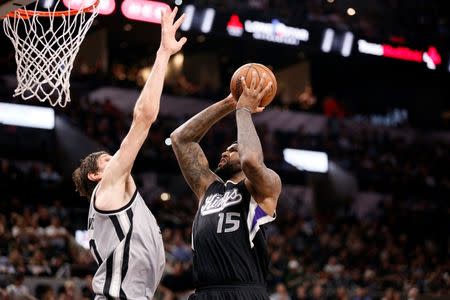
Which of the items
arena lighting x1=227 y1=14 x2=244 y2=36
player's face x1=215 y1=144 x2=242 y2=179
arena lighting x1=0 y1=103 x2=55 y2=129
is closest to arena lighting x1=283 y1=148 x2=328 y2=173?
arena lighting x1=227 y1=14 x2=244 y2=36

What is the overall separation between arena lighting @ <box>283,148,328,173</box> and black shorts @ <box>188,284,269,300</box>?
16.4 meters

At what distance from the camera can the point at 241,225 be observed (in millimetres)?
4637

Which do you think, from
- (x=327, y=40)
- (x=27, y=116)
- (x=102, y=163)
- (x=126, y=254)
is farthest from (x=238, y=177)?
(x=327, y=40)

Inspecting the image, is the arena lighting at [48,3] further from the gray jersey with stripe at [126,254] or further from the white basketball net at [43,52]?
the gray jersey with stripe at [126,254]

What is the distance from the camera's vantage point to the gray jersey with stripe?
13.9ft

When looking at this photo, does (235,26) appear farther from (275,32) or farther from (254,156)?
(254,156)

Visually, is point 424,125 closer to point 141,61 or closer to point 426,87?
point 426,87

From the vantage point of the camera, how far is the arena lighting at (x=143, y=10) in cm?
1537

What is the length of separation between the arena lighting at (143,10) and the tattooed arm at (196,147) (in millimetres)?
10397

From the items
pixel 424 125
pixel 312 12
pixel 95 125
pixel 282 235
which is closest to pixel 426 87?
pixel 424 125

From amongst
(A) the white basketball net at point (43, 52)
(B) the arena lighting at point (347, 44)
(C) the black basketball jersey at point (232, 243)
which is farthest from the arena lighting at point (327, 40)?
(C) the black basketball jersey at point (232, 243)

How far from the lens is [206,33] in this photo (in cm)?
1692

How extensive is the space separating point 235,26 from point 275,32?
855 mm

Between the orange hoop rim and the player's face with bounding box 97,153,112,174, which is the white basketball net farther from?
the player's face with bounding box 97,153,112,174
